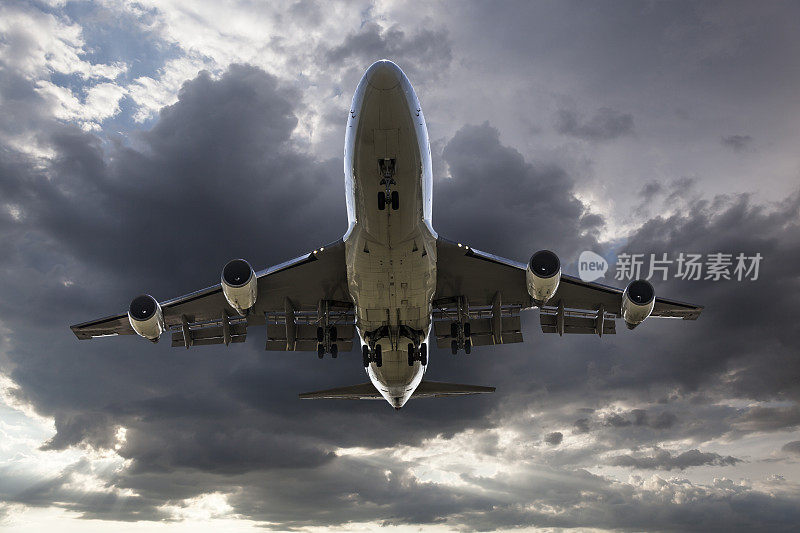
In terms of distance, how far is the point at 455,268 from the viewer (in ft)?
84.5

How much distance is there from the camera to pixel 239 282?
2153cm

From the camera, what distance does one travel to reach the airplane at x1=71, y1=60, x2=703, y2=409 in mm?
17625

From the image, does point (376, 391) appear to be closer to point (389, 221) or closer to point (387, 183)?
point (389, 221)

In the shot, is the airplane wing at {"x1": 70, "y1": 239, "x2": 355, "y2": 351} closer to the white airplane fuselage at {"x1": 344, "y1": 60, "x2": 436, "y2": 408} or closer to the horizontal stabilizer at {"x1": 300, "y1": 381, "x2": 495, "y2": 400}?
the horizontal stabilizer at {"x1": 300, "y1": 381, "x2": 495, "y2": 400}

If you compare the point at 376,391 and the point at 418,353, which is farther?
the point at 376,391

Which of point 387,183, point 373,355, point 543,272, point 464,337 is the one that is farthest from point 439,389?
point 387,183

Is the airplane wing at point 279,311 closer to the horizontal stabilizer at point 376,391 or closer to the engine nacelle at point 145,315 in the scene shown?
the horizontal stabilizer at point 376,391

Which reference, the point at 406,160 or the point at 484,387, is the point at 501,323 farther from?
the point at 406,160

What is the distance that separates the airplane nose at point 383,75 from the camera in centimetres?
1639

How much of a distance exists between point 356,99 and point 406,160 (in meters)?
2.22

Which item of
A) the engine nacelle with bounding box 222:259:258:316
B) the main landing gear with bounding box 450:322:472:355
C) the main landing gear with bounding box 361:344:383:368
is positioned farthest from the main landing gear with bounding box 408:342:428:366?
the engine nacelle with bounding box 222:259:258:316

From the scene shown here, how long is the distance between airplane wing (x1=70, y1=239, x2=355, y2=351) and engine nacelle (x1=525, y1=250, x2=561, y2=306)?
7520mm

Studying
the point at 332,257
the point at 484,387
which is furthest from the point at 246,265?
the point at 484,387

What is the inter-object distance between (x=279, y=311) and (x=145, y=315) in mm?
6108
